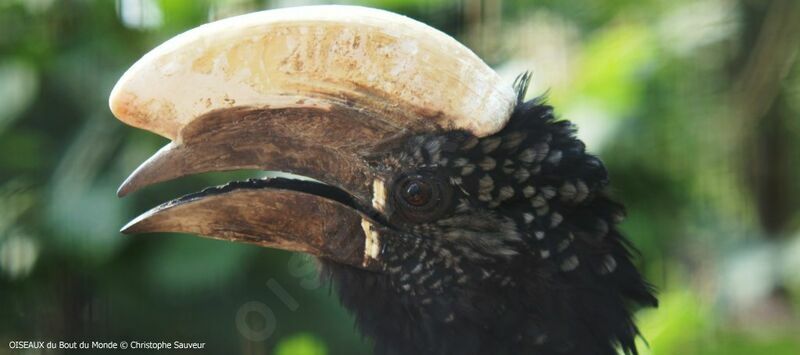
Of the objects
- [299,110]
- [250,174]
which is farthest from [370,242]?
[250,174]

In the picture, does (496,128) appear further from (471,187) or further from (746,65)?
(746,65)

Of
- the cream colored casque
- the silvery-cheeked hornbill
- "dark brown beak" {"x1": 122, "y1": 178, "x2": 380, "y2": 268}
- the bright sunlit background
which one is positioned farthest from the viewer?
the bright sunlit background

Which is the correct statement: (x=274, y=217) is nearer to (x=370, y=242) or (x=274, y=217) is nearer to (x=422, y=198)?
(x=370, y=242)

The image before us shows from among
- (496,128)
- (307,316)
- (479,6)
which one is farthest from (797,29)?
(496,128)

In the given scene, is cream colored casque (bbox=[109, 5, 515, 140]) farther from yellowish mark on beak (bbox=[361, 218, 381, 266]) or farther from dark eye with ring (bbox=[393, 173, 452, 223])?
yellowish mark on beak (bbox=[361, 218, 381, 266])

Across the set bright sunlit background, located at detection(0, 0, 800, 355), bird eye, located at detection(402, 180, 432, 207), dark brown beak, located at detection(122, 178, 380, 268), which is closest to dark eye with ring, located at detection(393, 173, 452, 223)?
bird eye, located at detection(402, 180, 432, 207)

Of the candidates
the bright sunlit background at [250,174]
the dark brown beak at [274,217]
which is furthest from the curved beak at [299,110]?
the bright sunlit background at [250,174]

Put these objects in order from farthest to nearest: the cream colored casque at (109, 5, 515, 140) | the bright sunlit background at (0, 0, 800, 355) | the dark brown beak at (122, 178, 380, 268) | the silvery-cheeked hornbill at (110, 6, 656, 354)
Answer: the bright sunlit background at (0, 0, 800, 355) < the dark brown beak at (122, 178, 380, 268) < the silvery-cheeked hornbill at (110, 6, 656, 354) < the cream colored casque at (109, 5, 515, 140)
